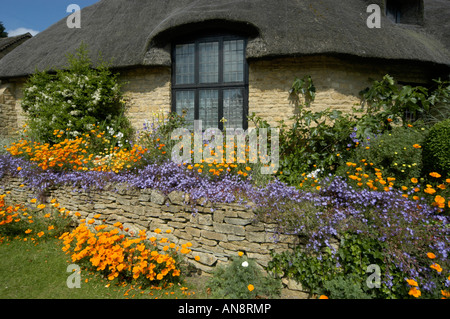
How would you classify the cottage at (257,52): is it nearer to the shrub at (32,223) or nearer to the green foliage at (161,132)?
the green foliage at (161,132)

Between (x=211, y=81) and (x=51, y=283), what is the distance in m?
5.06

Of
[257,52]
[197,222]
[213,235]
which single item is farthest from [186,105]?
[213,235]

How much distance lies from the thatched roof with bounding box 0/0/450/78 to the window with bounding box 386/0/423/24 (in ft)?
1.17

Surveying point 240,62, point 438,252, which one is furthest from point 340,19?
point 438,252

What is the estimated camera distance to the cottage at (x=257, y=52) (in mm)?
4871

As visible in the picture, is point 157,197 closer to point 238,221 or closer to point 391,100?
point 238,221

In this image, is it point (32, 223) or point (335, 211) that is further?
point (32, 223)

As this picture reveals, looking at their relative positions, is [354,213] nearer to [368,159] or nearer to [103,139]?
A: [368,159]

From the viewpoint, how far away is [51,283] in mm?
2799

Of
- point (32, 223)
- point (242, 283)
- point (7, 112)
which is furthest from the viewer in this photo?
point (7, 112)

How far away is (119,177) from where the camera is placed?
3.96m

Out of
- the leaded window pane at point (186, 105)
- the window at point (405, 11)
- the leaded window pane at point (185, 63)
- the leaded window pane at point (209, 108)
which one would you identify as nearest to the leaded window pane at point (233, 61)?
the leaded window pane at point (209, 108)

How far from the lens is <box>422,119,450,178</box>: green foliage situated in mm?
2816

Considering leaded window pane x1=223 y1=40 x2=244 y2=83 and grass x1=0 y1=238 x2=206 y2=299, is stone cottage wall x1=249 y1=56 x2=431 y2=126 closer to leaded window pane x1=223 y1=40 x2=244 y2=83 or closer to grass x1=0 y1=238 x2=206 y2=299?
leaded window pane x1=223 y1=40 x2=244 y2=83
